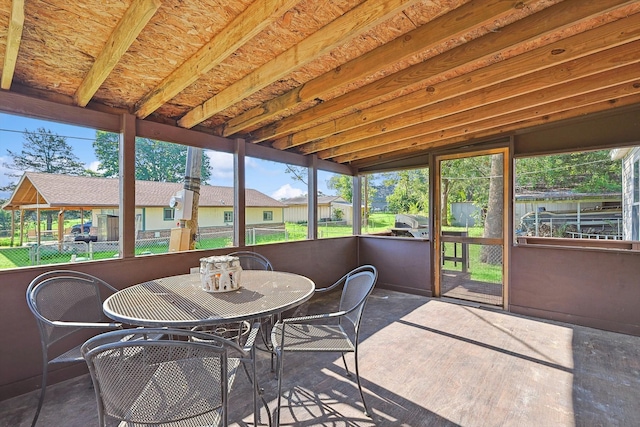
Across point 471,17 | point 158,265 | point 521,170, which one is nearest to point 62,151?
point 158,265

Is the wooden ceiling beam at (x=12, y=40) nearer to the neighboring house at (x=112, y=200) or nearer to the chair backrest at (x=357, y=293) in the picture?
the neighboring house at (x=112, y=200)

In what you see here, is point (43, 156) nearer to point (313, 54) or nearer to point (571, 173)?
point (313, 54)

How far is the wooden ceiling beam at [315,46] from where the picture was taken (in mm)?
1616

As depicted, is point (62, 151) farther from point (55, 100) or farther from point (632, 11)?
point (632, 11)

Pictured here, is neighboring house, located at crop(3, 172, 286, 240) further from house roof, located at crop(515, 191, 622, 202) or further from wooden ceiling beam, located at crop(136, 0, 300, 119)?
house roof, located at crop(515, 191, 622, 202)

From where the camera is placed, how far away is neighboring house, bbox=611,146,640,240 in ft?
10.9

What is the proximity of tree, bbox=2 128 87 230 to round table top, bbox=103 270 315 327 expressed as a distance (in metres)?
1.39

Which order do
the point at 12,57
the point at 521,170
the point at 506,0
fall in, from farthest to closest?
1. the point at 521,170
2. the point at 12,57
3. the point at 506,0

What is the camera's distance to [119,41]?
5.78ft

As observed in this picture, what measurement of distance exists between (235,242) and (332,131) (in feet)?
5.93

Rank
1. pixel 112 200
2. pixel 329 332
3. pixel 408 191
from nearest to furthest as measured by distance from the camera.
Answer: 1. pixel 329 332
2. pixel 112 200
3. pixel 408 191

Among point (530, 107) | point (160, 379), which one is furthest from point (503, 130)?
point (160, 379)

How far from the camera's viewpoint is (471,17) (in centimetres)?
175

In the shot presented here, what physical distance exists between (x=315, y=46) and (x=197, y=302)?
1735 millimetres
